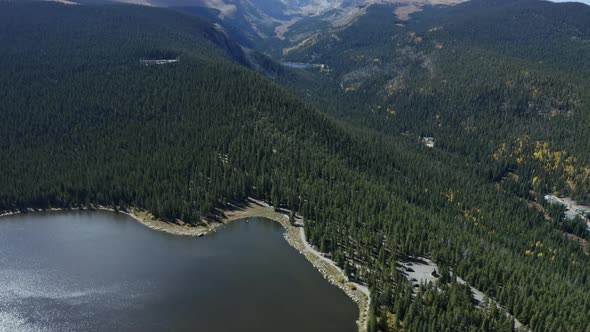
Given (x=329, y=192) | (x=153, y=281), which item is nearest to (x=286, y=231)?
(x=329, y=192)

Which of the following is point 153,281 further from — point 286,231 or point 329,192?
point 329,192

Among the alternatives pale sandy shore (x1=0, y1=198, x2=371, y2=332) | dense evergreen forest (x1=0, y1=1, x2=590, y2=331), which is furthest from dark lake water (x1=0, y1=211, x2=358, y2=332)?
dense evergreen forest (x1=0, y1=1, x2=590, y2=331)

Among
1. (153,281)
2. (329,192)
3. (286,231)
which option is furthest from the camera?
(329,192)

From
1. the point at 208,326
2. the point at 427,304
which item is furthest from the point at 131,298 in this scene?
the point at 427,304

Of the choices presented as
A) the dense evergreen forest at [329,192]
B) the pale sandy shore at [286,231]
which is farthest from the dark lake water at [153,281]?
the dense evergreen forest at [329,192]

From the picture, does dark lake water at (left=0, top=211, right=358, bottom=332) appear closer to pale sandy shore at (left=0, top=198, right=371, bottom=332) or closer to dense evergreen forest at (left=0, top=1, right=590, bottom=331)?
pale sandy shore at (left=0, top=198, right=371, bottom=332)

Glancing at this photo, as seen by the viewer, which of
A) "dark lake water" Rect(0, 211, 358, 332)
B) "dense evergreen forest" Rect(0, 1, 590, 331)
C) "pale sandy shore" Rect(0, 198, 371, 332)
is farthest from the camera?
"pale sandy shore" Rect(0, 198, 371, 332)

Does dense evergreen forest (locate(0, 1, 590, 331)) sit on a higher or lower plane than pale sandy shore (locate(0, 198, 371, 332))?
higher
